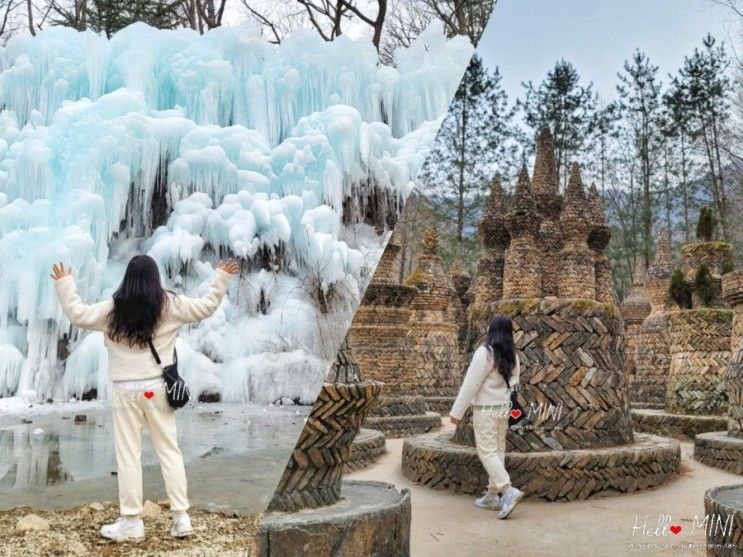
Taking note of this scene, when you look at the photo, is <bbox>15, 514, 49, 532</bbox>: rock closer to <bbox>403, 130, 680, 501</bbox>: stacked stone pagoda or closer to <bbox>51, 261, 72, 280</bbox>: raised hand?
→ <bbox>51, 261, 72, 280</bbox>: raised hand

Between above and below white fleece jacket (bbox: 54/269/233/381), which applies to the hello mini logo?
below

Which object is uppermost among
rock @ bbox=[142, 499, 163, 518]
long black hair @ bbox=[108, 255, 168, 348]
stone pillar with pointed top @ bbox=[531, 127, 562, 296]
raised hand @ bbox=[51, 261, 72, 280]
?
stone pillar with pointed top @ bbox=[531, 127, 562, 296]

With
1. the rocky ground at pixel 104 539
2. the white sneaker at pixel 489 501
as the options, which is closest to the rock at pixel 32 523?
the rocky ground at pixel 104 539

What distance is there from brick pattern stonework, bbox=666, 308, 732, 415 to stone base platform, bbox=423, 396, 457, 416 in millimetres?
358

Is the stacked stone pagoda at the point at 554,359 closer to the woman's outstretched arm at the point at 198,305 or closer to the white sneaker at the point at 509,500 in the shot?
the white sneaker at the point at 509,500

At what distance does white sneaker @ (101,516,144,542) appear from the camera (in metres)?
0.71

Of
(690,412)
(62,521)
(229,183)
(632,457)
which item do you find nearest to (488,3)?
(229,183)

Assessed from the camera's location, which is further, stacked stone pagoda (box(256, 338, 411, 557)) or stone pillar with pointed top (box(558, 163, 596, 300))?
stone pillar with pointed top (box(558, 163, 596, 300))

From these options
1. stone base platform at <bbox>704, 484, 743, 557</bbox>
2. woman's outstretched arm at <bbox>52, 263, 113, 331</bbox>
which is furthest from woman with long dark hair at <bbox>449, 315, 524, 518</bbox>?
woman's outstretched arm at <bbox>52, 263, 113, 331</bbox>

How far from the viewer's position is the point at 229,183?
44.4 inches

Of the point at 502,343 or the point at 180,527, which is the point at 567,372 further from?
the point at 180,527

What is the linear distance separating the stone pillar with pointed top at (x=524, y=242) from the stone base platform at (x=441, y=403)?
178 millimetres

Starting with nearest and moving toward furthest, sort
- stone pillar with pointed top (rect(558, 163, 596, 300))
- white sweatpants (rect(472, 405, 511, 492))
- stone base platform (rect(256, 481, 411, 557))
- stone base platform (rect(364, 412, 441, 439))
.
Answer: stone base platform (rect(256, 481, 411, 557)), white sweatpants (rect(472, 405, 511, 492)), stone pillar with pointed top (rect(558, 163, 596, 300)), stone base platform (rect(364, 412, 441, 439))

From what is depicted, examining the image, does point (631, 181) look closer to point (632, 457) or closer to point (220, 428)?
point (632, 457)
